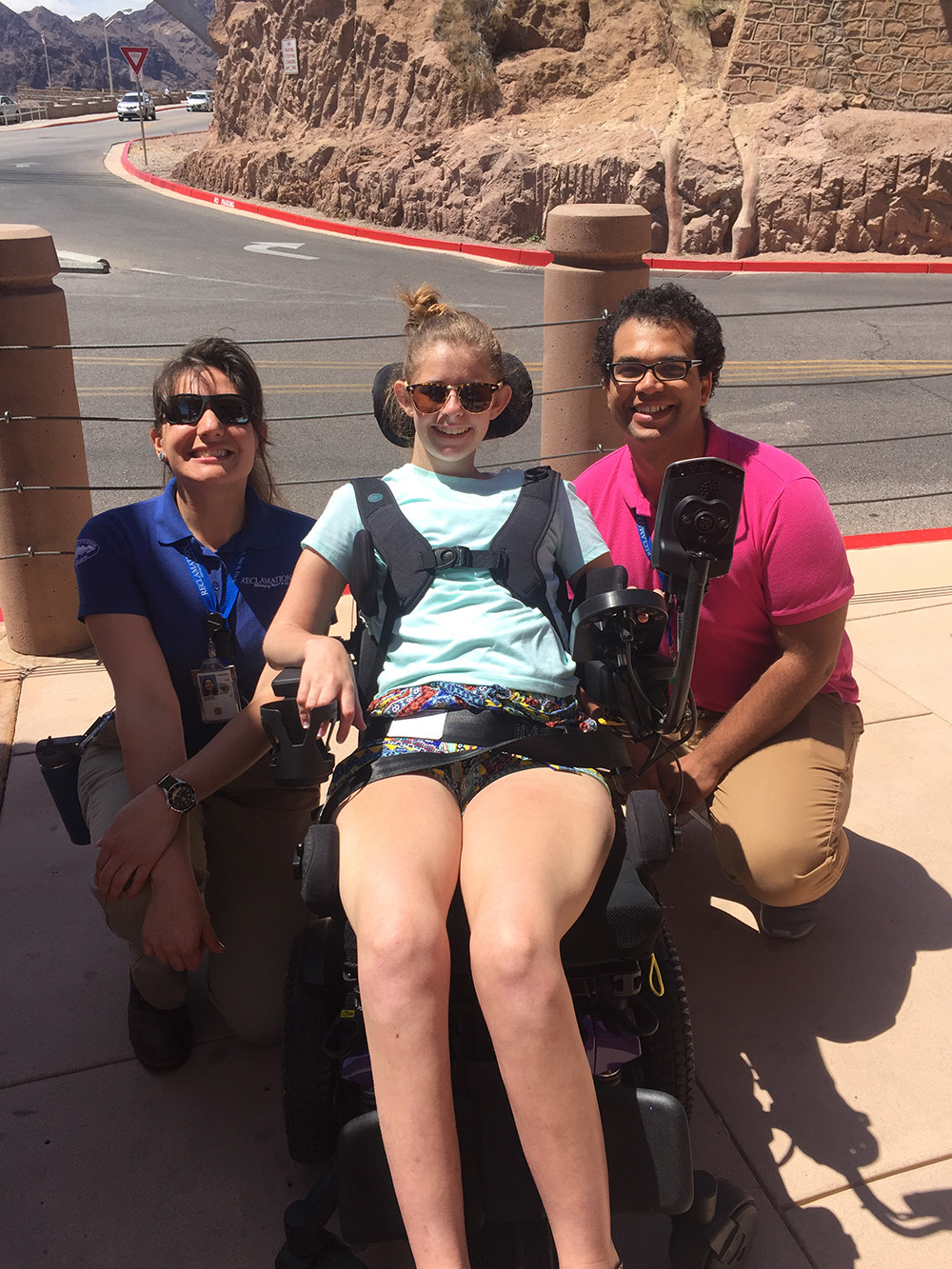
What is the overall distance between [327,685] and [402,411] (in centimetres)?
86

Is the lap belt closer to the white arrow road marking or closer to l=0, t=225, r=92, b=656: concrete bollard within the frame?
l=0, t=225, r=92, b=656: concrete bollard

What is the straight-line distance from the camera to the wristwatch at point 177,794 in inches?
94.8

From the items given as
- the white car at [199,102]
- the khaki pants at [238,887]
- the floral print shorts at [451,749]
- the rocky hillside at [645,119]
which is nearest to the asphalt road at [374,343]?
the floral print shorts at [451,749]

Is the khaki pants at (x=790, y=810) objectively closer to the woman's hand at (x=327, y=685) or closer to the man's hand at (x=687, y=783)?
the man's hand at (x=687, y=783)

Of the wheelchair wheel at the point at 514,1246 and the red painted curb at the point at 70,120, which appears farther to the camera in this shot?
the red painted curb at the point at 70,120

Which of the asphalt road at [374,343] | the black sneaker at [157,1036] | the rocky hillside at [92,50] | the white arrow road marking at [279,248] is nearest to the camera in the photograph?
the black sneaker at [157,1036]

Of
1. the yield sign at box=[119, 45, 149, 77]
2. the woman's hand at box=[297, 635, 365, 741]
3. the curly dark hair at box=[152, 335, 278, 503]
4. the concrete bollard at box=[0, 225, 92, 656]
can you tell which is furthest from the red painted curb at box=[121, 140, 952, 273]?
the woman's hand at box=[297, 635, 365, 741]

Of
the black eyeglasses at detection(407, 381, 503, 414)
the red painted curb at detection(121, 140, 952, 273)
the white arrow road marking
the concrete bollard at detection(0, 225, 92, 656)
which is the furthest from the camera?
the white arrow road marking

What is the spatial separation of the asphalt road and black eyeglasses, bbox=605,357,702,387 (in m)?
0.32

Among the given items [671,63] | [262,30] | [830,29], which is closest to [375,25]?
[262,30]

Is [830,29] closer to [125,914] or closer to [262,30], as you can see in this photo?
[262,30]

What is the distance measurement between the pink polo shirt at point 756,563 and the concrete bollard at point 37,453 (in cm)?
230

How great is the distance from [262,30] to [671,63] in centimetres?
1157

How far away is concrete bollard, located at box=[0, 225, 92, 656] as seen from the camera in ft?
13.4
